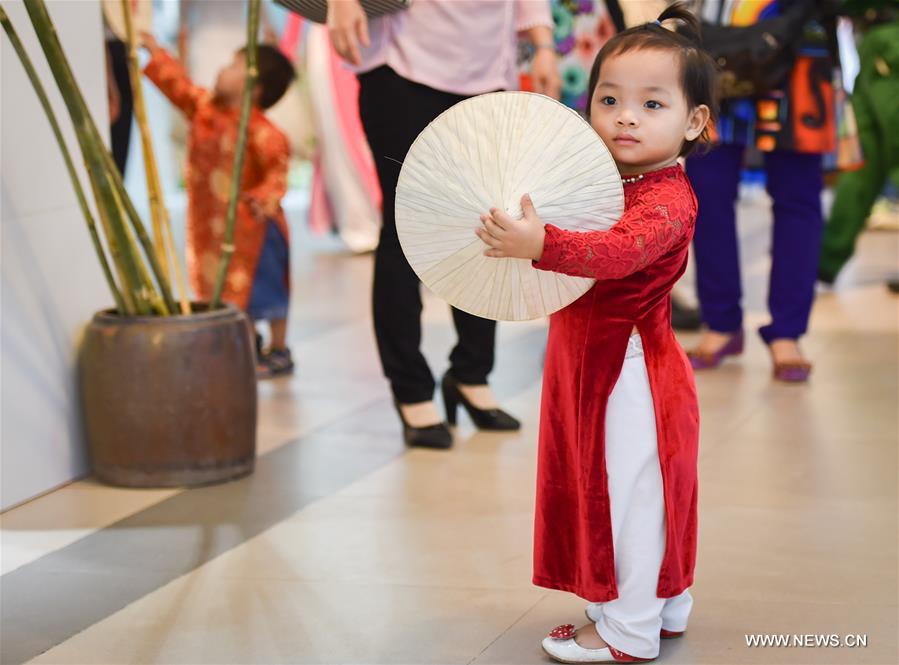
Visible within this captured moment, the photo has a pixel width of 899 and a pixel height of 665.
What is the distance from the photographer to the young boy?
3666mm

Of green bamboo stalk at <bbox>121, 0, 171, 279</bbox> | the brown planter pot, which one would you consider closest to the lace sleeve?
the brown planter pot

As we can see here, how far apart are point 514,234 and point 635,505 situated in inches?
17.5

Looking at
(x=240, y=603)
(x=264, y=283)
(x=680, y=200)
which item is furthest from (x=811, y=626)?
(x=264, y=283)

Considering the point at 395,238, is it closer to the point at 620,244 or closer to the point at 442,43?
the point at 442,43

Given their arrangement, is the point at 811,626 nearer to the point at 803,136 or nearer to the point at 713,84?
the point at 713,84

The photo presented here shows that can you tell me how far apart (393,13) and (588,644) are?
4.65ft

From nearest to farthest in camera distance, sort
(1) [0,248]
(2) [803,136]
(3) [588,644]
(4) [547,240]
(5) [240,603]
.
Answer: (4) [547,240], (3) [588,644], (5) [240,603], (1) [0,248], (2) [803,136]

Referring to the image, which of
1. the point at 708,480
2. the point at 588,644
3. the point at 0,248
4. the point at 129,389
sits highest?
the point at 0,248

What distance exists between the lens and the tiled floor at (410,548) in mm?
1882

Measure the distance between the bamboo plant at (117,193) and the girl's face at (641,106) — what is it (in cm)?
113

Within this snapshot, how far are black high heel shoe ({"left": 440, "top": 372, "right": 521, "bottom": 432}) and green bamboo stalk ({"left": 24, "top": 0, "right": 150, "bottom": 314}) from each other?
734 mm

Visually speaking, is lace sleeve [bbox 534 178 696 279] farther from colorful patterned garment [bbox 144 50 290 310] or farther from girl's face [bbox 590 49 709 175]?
colorful patterned garment [bbox 144 50 290 310]

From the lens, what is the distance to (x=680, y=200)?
1658mm

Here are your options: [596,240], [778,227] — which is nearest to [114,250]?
[596,240]
